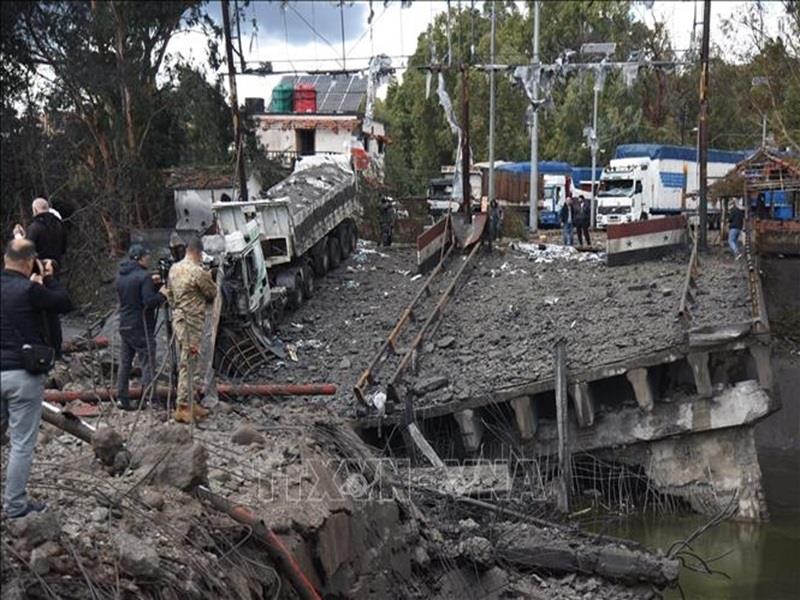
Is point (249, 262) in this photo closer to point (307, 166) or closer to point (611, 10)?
point (307, 166)

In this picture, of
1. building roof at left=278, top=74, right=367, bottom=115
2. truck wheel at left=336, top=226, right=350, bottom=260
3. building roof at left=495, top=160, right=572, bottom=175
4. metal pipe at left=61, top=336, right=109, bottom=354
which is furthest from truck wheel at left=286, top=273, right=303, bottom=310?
building roof at left=278, top=74, right=367, bottom=115

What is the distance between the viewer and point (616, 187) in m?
37.1

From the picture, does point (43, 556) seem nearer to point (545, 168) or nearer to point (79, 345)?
point (79, 345)

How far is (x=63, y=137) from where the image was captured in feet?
91.1

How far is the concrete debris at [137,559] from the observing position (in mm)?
5605

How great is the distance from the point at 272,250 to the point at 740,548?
1016 cm

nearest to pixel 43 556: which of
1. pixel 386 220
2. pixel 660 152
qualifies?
pixel 386 220

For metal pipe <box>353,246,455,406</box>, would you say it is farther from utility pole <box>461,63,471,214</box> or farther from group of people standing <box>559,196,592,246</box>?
group of people standing <box>559,196,592,246</box>

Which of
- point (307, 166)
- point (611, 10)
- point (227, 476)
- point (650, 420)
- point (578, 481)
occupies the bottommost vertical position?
point (578, 481)

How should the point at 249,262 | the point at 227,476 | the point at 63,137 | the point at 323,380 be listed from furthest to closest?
the point at 63,137
the point at 249,262
the point at 323,380
the point at 227,476

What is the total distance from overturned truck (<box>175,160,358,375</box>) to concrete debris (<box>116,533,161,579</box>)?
8.18 m

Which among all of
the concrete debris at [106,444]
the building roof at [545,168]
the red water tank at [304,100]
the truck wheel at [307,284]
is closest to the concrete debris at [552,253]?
the truck wheel at [307,284]

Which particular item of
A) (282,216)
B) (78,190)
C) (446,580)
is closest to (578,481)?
(446,580)

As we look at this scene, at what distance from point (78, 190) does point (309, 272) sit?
1006cm
